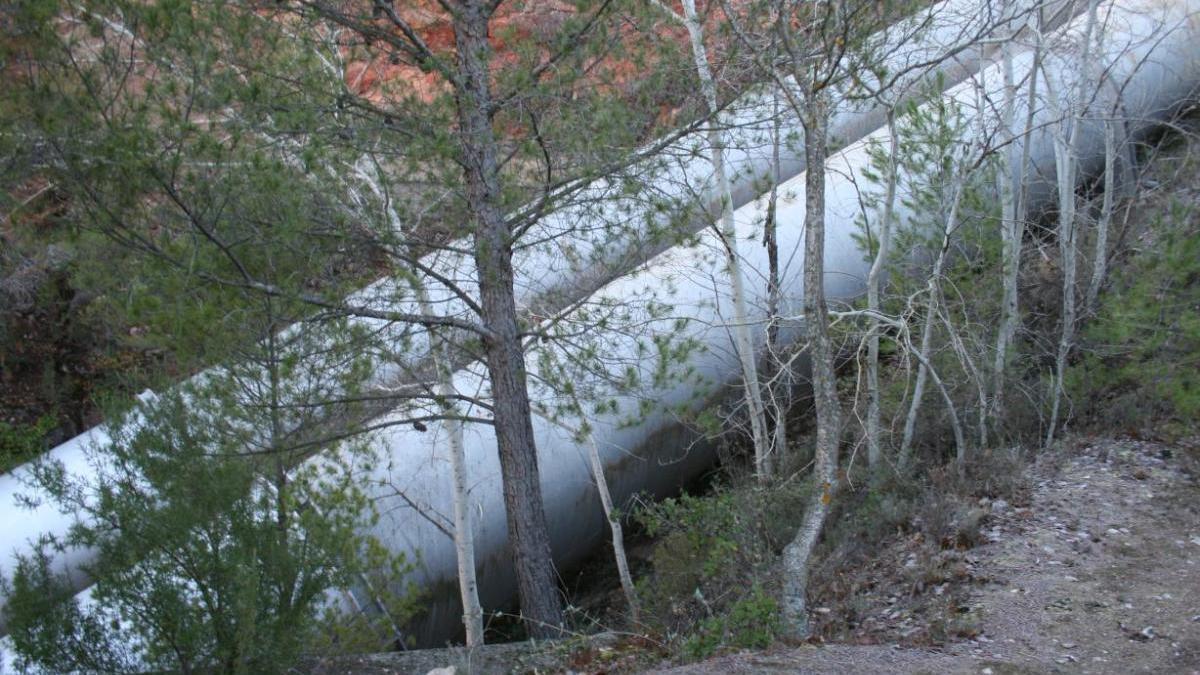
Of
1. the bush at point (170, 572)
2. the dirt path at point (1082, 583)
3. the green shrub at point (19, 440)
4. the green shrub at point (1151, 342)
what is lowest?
the dirt path at point (1082, 583)

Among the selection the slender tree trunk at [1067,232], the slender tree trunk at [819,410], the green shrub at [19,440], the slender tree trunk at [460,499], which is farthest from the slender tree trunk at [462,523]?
the slender tree trunk at [1067,232]

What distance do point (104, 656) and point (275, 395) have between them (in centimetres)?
197

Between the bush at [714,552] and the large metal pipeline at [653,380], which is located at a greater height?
the large metal pipeline at [653,380]

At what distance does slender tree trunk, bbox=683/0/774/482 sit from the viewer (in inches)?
314

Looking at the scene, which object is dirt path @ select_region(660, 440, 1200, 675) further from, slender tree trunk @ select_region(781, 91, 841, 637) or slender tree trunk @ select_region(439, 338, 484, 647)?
slender tree trunk @ select_region(439, 338, 484, 647)

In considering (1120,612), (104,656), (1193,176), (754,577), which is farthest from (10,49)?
(1193,176)

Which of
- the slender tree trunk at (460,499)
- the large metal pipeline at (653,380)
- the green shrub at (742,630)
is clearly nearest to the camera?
the green shrub at (742,630)

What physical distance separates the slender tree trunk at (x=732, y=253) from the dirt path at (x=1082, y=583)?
219 centimetres

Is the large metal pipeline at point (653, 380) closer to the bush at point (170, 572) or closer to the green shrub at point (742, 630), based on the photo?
the green shrub at point (742, 630)

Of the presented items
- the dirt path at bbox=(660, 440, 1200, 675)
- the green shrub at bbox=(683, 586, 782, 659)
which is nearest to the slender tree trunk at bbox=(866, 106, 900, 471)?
the dirt path at bbox=(660, 440, 1200, 675)

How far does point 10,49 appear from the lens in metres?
5.33

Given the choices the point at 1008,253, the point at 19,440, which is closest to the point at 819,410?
the point at 1008,253

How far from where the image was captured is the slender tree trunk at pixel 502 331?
24.3 ft

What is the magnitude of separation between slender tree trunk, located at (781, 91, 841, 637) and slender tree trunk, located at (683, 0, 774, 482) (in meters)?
1.70
